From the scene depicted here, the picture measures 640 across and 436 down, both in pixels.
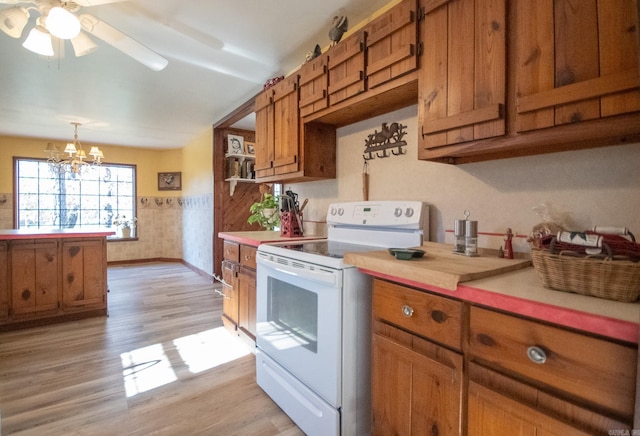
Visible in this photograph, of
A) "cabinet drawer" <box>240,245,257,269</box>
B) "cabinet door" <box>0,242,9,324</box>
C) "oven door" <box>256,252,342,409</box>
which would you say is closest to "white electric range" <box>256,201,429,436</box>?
"oven door" <box>256,252,342,409</box>

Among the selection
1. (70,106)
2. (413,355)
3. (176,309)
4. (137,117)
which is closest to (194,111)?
(137,117)

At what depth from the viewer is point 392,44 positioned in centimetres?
151

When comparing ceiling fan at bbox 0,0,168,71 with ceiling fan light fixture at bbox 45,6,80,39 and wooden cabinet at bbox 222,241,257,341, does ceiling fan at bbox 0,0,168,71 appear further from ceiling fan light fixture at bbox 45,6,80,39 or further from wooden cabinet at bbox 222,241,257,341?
wooden cabinet at bbox 222,241,257,341

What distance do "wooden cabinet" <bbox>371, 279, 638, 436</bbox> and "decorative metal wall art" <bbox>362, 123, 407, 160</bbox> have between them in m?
0.97

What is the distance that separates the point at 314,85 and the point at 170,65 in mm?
1534

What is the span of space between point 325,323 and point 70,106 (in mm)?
4326

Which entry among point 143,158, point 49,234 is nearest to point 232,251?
point 49,234

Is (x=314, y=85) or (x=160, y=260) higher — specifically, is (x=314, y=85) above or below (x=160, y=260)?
above

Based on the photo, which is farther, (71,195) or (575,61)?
(71,195)

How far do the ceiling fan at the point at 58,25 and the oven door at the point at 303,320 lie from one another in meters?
1.49

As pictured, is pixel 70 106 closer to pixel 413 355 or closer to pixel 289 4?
pixel 289 4

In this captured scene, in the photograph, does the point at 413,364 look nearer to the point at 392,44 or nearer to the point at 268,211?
the point at 392,44

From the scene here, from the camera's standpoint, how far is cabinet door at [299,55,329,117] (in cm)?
195

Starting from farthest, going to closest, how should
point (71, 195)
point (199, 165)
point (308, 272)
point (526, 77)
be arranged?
point (71, 195) → point (199, 165) → point (308, 272) → point (526, 77)
